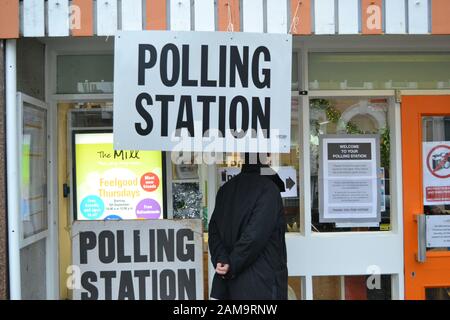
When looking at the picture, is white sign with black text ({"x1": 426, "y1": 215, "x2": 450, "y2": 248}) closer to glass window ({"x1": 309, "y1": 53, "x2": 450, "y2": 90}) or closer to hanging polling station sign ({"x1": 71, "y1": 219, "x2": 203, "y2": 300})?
glass window ({"x1": 309, "y1": 53, "x2": 450, "y2": 90})

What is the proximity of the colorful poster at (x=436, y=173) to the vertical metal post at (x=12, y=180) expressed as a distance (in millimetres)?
3301

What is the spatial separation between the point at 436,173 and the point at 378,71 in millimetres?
1013

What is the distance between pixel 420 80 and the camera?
15.6 feet

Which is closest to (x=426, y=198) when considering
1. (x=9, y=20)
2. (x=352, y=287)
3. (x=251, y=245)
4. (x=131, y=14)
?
(x=352, y=287)

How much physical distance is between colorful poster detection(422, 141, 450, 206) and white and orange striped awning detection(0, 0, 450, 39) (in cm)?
123

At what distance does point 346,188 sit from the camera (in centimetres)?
482

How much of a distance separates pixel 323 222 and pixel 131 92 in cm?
213

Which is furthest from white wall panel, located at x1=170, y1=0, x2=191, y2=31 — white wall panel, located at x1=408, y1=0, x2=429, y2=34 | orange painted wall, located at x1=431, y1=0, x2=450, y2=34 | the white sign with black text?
the white sign with black text

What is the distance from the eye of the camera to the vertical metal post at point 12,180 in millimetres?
3953

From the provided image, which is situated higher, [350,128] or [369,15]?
[369,15]

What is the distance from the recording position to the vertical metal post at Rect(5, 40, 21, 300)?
13.0 ft

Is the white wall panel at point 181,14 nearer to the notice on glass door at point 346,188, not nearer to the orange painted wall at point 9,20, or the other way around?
the orange painted wall at point 9,20

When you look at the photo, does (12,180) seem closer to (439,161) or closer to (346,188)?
(346,188)
